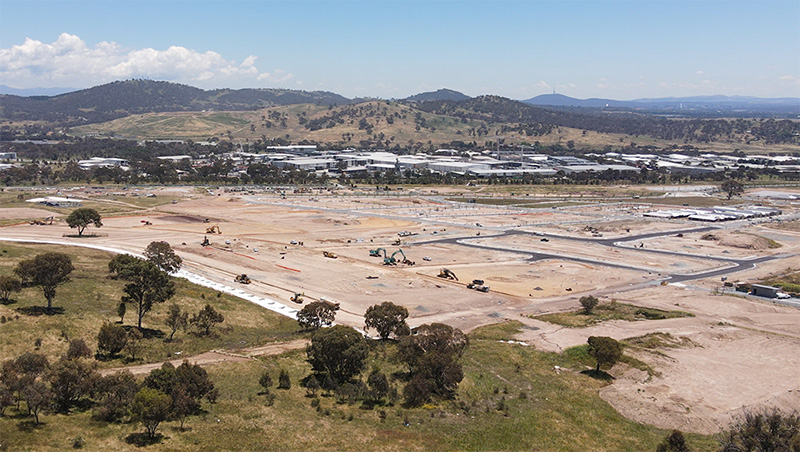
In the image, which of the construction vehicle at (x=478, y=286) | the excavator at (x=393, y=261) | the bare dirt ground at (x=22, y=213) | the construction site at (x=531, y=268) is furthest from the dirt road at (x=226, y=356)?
the bare dirt ground at (x=22, y=213)

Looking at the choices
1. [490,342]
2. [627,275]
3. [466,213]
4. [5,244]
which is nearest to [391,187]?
[466,213]

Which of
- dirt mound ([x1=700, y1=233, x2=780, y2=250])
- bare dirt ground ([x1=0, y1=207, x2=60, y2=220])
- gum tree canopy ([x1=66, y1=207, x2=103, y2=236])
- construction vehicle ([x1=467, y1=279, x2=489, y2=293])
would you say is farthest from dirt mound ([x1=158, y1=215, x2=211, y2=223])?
dirt mound ([x1=700, y1=233, x2=780, y2=250])

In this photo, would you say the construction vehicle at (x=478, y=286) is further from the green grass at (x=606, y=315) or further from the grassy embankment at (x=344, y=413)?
the grassy embankment at (x=344, y=413)

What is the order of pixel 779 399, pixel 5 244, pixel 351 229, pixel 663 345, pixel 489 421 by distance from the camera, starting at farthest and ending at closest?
1. pixel 351 229
2. pixel 5 244
3. pixel 663 345
4. pixel 779 399
5. pixel 489 421

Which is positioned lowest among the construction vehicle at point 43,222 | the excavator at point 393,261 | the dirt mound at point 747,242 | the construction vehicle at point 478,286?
the dirt mound at point 747,242

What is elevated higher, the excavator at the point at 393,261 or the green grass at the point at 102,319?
the green grass at the point at 102,319

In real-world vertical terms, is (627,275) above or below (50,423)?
below

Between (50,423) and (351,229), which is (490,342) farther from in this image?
(351,229)
